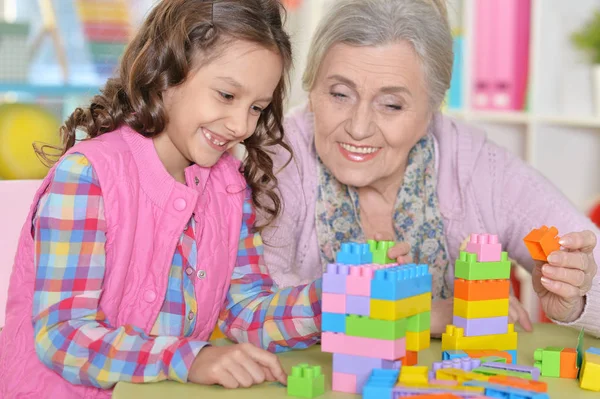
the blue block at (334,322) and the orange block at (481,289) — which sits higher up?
the orange block at (481,289)

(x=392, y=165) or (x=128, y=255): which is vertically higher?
(x=392, y=165)

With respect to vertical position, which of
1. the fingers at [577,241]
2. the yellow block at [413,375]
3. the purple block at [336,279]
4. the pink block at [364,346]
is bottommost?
the yellow block at [413,375]

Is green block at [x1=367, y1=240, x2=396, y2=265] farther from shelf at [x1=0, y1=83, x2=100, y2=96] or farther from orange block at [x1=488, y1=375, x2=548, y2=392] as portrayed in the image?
shelf at [x1=0, y1=83, x2=100, y2=96]

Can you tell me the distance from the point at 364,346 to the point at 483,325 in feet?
0.83

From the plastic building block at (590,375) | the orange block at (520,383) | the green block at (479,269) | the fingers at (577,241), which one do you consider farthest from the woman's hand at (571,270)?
the orange block at (520,383)

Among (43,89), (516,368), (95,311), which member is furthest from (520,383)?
(43,89)

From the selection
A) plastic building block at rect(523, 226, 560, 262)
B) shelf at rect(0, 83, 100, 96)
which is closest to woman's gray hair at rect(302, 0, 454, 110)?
plastic building block at rect(523, 226, 560, 262)

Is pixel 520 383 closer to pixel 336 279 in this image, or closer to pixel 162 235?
pixel 336 279

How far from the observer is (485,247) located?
4.33 ft

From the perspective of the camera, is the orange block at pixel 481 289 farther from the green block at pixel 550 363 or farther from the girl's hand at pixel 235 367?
the girl's hand at pixel 235 367

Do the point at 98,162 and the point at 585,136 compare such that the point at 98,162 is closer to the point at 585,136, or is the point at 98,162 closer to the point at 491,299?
the point at 491,299

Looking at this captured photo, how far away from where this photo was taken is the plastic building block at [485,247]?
4.33 ft

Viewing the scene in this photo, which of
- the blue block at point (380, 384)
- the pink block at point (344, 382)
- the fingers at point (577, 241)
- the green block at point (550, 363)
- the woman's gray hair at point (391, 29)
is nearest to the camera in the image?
the blue block at point (380, 384)

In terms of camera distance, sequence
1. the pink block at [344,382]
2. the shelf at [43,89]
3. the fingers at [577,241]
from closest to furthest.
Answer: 1. the pink block at [344,382]
2. the fingers at [577,241]
3. the shelf at [43,89]
